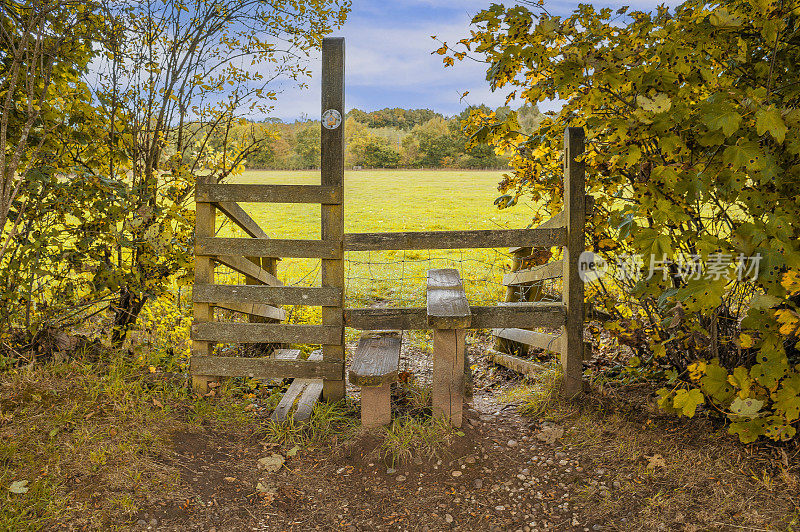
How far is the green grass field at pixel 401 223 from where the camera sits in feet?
29.7

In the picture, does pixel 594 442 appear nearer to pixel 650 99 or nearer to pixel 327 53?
pixel 650 99

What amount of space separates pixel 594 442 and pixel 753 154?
2.20m

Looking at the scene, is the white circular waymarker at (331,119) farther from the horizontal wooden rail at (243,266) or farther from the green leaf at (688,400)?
the green leaf at (688,400)

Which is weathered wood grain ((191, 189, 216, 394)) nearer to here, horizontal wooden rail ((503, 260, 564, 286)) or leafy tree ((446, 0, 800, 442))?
leafy tree ((446, 0, 800, 442))

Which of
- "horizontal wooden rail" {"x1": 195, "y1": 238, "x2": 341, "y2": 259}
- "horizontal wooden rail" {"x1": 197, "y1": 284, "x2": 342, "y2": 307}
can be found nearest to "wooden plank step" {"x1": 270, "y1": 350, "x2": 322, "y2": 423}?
"horizontal wooden rail" {"x1": 197, "y1": 284, "x2": 342, "y2": 307}

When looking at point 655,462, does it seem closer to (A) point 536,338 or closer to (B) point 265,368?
(A) point 536,338

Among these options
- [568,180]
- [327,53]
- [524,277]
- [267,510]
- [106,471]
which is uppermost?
[327,53]

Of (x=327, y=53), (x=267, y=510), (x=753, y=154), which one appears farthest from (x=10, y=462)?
(x=753, y=154)

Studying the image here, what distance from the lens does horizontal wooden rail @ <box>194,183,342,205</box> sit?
Answer: 14.8 feet

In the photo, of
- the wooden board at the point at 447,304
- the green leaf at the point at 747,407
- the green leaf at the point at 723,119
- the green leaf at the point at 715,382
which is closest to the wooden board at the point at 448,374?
the wooden board at the point at 447,304

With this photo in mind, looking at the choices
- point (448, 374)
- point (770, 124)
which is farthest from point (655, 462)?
point (770, 124)

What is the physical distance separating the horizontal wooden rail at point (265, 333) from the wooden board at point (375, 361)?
306 mm

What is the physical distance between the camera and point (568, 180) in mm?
4598

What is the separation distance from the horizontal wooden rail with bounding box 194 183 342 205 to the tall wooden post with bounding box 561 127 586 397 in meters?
1.90
